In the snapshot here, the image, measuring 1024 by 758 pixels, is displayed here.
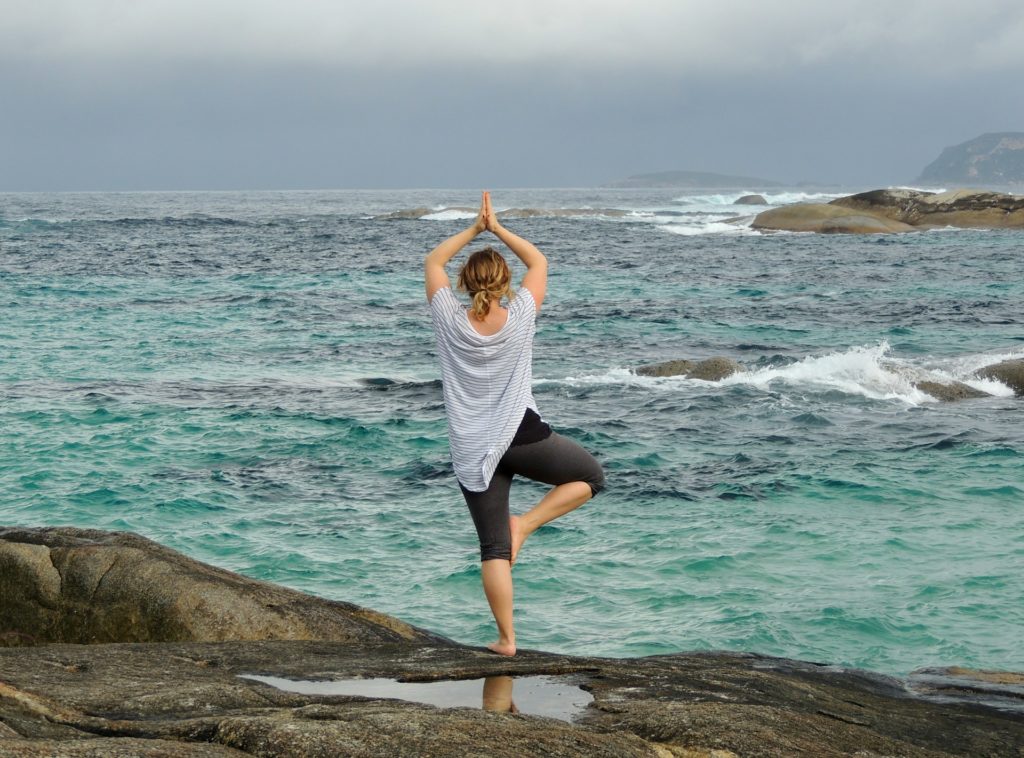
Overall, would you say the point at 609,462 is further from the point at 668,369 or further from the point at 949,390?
the point at 949,390

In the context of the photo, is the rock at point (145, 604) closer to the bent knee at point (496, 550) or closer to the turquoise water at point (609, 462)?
the bent knee at point (496, 550)

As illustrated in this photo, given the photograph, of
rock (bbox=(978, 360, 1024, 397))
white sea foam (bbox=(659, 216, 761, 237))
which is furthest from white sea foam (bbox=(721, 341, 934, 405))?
white sea foam (bbox=(659, 216, 761, 237))

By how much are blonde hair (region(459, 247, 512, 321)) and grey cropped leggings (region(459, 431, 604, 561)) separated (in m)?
0.76

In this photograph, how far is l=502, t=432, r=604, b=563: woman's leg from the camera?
5562mm

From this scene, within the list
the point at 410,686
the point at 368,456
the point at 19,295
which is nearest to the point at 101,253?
the point at 19,295

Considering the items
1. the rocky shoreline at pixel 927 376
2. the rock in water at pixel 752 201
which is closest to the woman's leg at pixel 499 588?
the rocky shoreline at pixel 927 376

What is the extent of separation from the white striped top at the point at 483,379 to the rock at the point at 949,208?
63.8 meters

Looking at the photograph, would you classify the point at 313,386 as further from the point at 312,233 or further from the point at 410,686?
the point at 312,233

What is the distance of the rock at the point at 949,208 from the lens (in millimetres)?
63500

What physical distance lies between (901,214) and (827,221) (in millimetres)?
5706

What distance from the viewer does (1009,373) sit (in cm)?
1891

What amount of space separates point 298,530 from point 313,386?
8.28 m

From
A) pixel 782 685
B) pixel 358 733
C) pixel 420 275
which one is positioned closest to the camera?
pixel 358 733

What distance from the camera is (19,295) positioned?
3450 cm
